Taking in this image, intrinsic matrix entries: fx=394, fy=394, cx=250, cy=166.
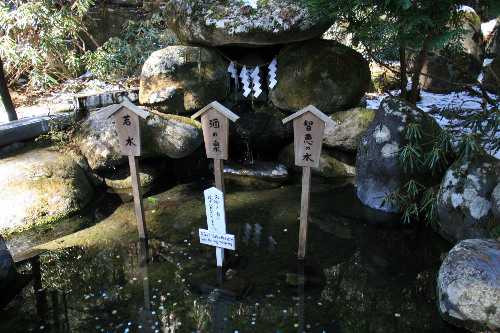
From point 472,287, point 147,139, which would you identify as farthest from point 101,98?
point 472,287

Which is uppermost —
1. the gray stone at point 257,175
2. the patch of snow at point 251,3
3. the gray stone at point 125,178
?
the patch of snow at point 251,3

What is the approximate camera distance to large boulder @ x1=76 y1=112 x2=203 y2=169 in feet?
23.9

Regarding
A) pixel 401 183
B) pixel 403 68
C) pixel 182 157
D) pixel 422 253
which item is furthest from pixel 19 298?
pixel 403 68

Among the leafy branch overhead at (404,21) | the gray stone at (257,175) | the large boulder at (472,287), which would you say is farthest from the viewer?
the gray stone at (257,175)

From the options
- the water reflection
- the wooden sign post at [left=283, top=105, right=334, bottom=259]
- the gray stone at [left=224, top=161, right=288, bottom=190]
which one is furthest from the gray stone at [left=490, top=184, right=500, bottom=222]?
the water reflection

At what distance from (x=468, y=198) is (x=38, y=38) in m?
9.08

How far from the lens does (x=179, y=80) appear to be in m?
7.92

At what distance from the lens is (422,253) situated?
16.8 feet

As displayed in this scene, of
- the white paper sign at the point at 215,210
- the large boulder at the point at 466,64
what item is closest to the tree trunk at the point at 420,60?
the large boulder at the point at 466,64

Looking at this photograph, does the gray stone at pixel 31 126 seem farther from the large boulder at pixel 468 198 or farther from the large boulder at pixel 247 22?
the large boulder at pixel 468 198

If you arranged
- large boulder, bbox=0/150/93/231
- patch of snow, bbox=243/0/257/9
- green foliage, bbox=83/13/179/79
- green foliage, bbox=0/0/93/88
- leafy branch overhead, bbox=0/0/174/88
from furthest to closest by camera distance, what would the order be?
green foliage, bbox=83/13/179/79 < leafy branch overhead, bbox=0/0/174/88 < green foliage, bbox=0/0/93/88 < patch of snow, bbox=243/0/257/9 < large boulder, bbox=0/150/93/231

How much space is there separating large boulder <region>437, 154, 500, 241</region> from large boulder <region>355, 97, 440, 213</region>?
2.76 ft

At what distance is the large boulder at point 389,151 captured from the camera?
6.24 meters

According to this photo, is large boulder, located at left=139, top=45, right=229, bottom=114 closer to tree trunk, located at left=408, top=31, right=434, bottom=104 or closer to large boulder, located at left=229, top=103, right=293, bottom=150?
large boulder, located at left=229, top=103, right=293, bottom=150
